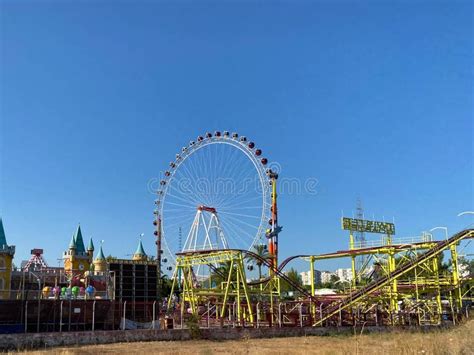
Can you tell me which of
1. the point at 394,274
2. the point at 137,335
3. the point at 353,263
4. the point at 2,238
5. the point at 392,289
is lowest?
the point at 137,335

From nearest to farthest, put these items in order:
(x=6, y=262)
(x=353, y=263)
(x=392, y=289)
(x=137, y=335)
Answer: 1. (x=137, y=335)
2. (x=392, y=289)
3. (x=353, y=263)
4. (x=6, y=262)

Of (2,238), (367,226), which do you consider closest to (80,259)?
(2,238)

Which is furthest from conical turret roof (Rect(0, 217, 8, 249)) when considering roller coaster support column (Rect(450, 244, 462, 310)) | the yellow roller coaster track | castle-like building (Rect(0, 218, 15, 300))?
roller coaster support column (Rect(450, 244, 462, 310))

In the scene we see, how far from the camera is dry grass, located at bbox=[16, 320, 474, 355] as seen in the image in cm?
1403

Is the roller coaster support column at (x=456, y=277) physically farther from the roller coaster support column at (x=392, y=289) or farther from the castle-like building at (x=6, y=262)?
the castle-like building at (x=6, y=262)

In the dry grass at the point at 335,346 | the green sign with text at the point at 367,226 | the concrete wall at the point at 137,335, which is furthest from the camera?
the green sign with text at the point at 367,226

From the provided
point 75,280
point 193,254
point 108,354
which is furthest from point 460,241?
point 75,280

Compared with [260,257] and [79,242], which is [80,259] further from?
[260,257]

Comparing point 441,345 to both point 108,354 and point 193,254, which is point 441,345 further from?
point 193,254

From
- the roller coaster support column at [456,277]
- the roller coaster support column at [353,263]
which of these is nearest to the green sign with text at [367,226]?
the roller coaster support column at [353,263]

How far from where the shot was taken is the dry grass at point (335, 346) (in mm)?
14031

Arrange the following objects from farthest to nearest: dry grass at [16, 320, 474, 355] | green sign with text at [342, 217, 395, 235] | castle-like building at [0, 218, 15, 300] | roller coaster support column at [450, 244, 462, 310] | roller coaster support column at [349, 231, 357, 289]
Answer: green sign with text at [342, 217, 395, 235] < castle-like building at [0, 218, 15, 300] < roller coaster support column at [349, 231, 357, 289] < roller coaster support column at [450, 244, 462, 310] < dry grass at [16, 320, 474, 355]

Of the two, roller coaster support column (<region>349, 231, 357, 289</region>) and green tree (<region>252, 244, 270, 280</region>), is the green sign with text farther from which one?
green tree (<region>252, 244, 270, 280</region>)

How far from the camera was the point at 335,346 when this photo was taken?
21.0m
